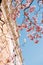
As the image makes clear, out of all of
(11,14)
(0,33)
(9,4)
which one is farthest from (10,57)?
(9,4)

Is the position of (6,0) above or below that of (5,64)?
above

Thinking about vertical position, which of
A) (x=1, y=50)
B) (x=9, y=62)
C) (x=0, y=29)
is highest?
(x=0, y=29)

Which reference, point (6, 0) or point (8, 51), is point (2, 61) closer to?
point (8, 51)

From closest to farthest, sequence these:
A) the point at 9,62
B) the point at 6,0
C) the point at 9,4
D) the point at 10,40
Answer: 1. the point at 9,62
2. the point at 10,40
3. the point at 6,0
4. the point at 9,4

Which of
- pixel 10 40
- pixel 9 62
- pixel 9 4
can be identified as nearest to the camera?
pixel 9 62

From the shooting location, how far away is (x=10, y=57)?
41.3ft

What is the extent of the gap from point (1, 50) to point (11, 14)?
416 cm

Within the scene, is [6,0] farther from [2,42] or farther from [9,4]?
[2,42]

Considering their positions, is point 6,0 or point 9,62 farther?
point 6,0

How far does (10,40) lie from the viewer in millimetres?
13953

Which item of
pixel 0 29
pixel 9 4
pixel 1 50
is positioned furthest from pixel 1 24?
pixel 9 4

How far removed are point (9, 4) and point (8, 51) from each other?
181 inches

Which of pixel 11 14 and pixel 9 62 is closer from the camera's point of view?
pixel 9 62

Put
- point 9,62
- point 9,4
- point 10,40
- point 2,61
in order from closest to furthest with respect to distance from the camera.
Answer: point 2,61, point 9,62, point 10,40, point 9,4
